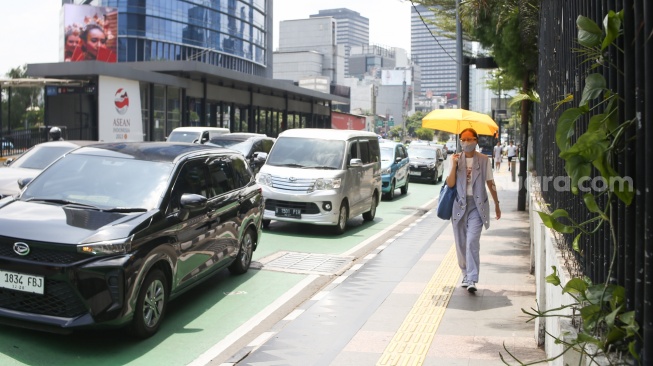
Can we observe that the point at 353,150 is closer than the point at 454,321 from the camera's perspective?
No

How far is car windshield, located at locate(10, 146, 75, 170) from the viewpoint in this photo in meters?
12.4

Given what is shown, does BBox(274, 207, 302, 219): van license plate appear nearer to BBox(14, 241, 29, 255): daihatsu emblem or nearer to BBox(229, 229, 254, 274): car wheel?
BBox(229, 229, 254, 274): car wheel

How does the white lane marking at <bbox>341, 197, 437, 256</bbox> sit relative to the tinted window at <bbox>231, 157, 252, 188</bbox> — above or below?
below

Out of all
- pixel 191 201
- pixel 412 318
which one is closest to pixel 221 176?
pixel 191 201

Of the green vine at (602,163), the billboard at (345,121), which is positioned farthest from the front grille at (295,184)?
the billboard at (345,121)

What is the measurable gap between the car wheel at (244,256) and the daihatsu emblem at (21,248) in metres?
3.43

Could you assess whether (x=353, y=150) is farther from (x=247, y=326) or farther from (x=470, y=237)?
(x=247, y=326)

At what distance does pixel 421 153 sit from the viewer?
29.6 m

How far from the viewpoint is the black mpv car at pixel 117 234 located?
5.65 m

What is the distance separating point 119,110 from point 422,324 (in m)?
24.9

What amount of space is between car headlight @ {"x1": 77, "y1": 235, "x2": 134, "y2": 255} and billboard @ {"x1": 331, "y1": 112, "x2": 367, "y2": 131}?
64548 mm

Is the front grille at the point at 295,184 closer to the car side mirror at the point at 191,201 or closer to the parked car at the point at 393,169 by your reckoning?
the car side mirror at the point at 191,201

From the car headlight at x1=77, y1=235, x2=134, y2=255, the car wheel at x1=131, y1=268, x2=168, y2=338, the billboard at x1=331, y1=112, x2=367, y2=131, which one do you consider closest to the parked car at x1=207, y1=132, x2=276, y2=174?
the car wheel at x1=131, y1=268, x2=168, y2=338

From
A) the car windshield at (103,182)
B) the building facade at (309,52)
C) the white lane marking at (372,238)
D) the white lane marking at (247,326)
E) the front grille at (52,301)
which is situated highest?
the building facade at (309,52)
